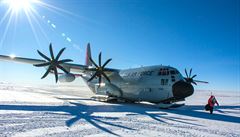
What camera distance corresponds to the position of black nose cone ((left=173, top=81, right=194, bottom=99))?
16562mm

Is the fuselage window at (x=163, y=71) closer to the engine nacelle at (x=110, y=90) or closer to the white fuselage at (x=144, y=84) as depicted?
the white fuselage at (x=144, y=84)

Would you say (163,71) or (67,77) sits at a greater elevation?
(163,71)

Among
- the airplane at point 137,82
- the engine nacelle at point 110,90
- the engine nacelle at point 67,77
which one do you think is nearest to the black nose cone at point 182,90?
the airplane at point 137,82

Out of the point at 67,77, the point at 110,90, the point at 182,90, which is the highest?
the point at 67,77

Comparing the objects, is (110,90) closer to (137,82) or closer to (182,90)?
(137,82)

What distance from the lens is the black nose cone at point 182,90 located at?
16562 mm

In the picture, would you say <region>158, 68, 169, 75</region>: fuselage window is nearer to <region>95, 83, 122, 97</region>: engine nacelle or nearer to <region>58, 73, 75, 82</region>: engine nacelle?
<region>95, 83, 122, 97</region>: engine nacelle

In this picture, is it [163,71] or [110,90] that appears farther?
[110,90]

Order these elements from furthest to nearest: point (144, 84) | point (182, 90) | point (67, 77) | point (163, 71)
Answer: point (67, 77)
point (144, 84)
point (163, 71)
point (182, 90)

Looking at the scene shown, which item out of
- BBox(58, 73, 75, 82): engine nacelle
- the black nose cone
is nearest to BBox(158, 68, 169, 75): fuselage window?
the black nose cone

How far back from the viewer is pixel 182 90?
16.6 m

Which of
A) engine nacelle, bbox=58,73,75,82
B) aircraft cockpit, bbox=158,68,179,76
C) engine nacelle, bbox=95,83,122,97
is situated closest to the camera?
aircraft cockpit, bbox=158,68,179,76

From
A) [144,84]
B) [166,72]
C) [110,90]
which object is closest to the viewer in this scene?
[166,72]

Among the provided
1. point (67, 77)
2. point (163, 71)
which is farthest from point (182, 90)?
point (67, 77)
